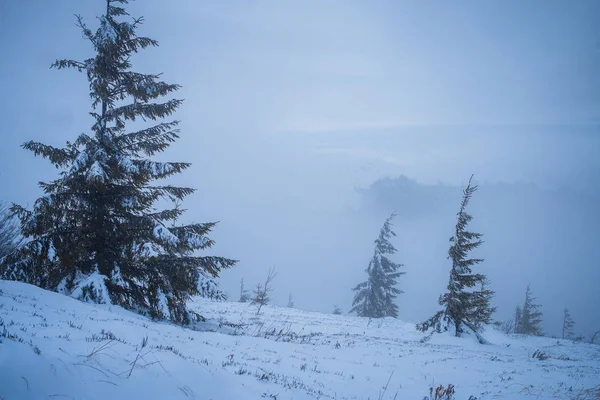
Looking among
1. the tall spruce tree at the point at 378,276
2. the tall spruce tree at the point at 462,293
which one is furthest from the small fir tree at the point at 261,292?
the tall spruce tree at the point at 378,276

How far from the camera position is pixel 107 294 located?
8.67m

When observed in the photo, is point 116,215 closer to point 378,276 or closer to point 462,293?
point 462,293

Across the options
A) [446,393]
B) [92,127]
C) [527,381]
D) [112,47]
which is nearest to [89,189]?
[92,127]

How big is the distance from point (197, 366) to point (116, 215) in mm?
7656

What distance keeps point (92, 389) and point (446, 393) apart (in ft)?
22.2

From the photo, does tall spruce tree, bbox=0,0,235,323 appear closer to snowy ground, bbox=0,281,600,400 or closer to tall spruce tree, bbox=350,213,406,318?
snowy ground, bbox=0,281,600,400

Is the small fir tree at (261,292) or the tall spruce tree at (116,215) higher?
the tall spruce tree at (116,215)

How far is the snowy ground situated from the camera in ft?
8.09

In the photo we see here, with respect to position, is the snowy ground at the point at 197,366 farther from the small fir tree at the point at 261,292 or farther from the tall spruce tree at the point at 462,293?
the small fir tree at the point at 261,292

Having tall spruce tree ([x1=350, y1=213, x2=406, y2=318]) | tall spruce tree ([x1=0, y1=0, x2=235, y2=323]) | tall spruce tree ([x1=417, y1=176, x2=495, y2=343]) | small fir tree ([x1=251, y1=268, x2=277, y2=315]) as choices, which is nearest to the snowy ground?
tall spruce tree ([x1=0, y1=0, x2=235, y2=323])

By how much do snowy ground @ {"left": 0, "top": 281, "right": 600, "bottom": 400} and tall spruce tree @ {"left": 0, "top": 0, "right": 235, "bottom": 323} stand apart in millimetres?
1206

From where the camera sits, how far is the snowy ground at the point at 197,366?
2465 millimetres

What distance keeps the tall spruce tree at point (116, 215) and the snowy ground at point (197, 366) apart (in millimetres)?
1206

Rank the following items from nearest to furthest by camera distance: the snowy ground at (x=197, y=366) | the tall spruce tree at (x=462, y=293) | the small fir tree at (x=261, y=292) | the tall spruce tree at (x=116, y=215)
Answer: the snowy ground at (x=197, y=366), the tall spruce tree at (x=116, y=215), the tall spruce tree at (x=462, y=293), the small fir tree at (x=261, y=292)
